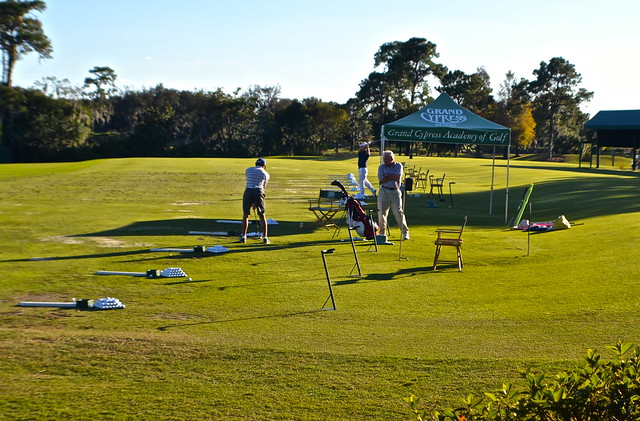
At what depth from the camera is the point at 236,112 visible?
91.2 metres

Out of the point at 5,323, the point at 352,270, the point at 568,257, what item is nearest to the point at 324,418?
the point at 5,323

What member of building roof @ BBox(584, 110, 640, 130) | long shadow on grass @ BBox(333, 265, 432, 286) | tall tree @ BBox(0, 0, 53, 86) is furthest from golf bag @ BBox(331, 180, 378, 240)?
tall tree @ BBox(0, 0, 53, 86)

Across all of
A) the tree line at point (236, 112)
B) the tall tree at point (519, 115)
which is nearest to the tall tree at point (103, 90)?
the tree line at point (236, 112)

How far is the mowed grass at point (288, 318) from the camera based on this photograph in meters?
7.05

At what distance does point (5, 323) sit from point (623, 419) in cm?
828

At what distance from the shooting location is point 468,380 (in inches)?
287

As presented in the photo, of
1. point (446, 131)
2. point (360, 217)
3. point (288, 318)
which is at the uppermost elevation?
point (446, 131)

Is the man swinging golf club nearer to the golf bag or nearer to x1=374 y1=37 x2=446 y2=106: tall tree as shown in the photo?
the golf bag

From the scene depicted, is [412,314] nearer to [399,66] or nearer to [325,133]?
[325,133]

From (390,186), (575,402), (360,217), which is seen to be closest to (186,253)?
(360,217)

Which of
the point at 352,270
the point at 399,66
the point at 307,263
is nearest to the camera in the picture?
the point at 352,270

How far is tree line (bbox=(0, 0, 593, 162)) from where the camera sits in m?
75.6

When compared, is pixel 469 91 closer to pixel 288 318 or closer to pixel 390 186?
pixel 390 186

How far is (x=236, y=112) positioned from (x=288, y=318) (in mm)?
83066
